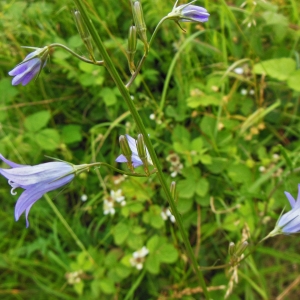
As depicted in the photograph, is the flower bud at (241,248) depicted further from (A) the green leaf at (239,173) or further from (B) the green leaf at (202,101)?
(B) the green leaf at (202,101)

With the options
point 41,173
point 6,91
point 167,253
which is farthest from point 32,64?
point 6,91

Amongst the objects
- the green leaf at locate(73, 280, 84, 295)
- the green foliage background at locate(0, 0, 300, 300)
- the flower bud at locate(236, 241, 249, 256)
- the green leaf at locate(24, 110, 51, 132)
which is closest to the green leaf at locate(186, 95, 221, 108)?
the green foliage background at locate(0, 0, 300, 300)

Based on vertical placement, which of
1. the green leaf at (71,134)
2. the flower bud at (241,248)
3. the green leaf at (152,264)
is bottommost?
the green leaf at (152,264)

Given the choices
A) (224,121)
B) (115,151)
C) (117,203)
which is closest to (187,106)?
(224,121)

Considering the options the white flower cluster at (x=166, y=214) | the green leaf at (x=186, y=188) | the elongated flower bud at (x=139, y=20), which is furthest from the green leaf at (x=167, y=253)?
the elongated flower bud at (x=139, y=20)

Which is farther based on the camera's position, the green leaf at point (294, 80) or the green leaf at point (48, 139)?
the green leaf at point (48, 139)

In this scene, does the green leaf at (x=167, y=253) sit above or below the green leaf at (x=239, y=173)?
below

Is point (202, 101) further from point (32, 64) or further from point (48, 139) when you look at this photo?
point (32, 64)
